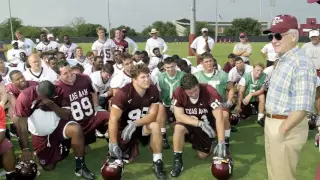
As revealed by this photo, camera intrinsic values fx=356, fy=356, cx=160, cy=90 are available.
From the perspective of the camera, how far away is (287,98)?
10.8 feet

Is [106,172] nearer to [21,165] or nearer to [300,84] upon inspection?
[21,165]

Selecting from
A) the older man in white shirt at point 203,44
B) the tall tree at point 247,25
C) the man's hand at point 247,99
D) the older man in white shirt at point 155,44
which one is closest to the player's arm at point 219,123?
the man's hand at point 247,99

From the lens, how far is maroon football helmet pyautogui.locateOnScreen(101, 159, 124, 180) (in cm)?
473

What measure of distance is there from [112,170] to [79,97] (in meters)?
1.61

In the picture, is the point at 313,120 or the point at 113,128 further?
the point at 313,120

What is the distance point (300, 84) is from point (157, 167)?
2.64m

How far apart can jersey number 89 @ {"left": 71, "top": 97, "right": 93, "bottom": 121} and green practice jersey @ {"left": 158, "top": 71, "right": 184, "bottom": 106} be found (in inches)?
62.7

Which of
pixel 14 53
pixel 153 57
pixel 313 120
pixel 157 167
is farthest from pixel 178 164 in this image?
pixel 14 53

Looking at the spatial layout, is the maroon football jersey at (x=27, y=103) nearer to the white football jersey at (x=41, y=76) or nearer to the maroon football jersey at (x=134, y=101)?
the maroon football jersey at (x=134, y=101)

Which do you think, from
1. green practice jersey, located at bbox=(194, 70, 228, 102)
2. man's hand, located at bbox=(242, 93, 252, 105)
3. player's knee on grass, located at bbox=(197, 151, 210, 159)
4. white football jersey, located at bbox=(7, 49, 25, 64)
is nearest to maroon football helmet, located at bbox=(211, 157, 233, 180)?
player's knee on grass, located at bbox=(197, 151, 210, 159)

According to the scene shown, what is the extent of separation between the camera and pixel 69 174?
17.6ft

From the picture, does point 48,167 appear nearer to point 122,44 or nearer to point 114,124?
point 114,124

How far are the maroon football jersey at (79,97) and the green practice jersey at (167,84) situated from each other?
152 cm

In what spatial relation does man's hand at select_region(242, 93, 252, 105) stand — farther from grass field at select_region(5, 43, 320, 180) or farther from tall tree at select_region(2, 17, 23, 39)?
tall tree at select_region(2, 17, 23, 39)
